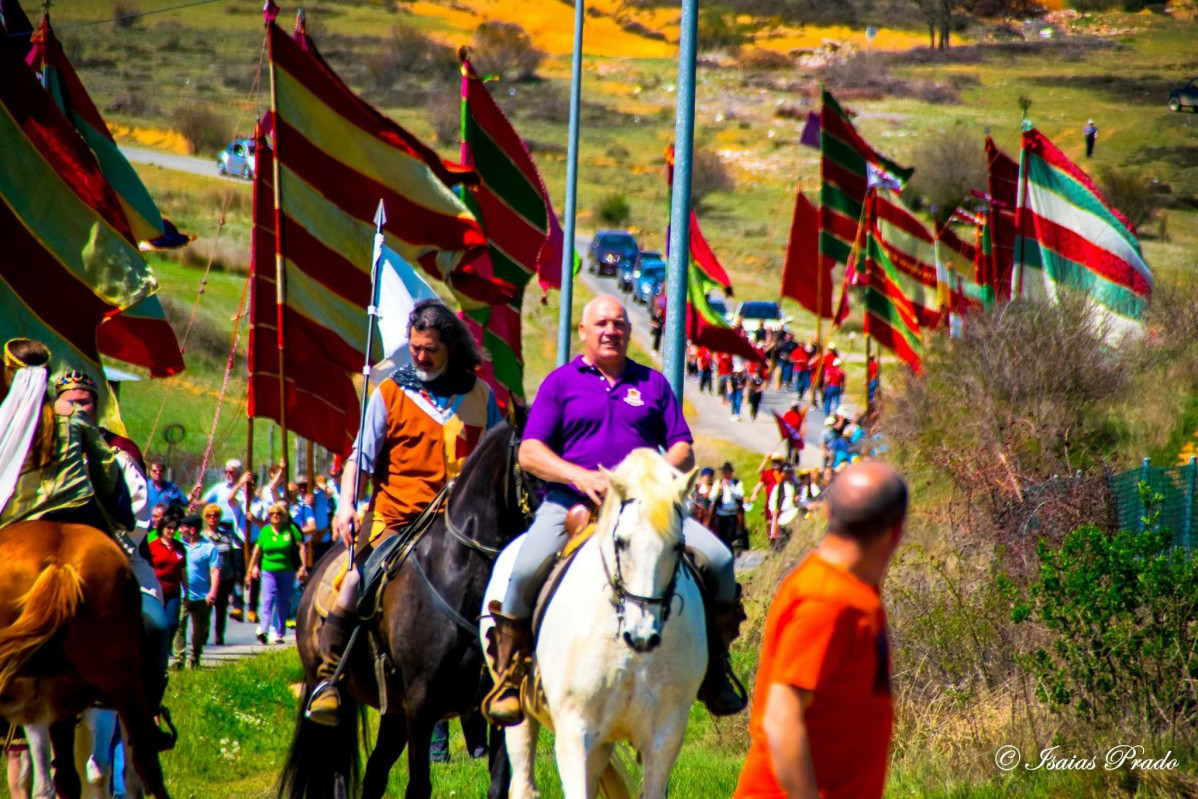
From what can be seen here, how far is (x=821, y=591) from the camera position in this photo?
4051 mm

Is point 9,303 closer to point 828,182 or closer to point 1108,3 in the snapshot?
point 828,182

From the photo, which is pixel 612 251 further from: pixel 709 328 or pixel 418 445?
pixel 418 445

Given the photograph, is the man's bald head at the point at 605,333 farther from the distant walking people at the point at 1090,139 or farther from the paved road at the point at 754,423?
the distant walking people at the point at 1090,139

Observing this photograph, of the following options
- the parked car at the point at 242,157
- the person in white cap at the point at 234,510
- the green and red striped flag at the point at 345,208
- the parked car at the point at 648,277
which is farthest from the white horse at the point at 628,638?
the parked car at the point at 648,277

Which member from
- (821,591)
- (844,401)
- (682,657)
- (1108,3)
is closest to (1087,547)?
(682,657)

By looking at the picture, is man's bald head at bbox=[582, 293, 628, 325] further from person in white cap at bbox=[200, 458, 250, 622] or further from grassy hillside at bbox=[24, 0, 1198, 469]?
grassy hillside at bbox=[24, 0, 1198, 469]

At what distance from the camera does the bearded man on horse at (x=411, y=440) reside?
27.9 feet

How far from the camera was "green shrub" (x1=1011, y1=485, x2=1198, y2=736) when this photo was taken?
8.77m

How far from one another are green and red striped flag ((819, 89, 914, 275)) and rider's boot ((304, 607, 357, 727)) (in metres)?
18.6

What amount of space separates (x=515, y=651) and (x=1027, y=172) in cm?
1550

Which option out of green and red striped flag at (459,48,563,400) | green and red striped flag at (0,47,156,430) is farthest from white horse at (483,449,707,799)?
green and red striped flag at (459,48,563,400)

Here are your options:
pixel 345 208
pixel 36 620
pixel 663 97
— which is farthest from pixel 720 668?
pixel 663 97

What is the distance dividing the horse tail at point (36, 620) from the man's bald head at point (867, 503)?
4786 millimetres

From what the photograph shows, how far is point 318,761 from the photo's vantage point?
9.09m
